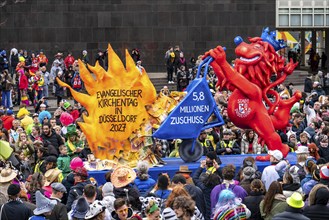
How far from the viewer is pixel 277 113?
20969mm

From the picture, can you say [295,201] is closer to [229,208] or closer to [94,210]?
[229,208]

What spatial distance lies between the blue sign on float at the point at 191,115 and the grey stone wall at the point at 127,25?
23.1 metres

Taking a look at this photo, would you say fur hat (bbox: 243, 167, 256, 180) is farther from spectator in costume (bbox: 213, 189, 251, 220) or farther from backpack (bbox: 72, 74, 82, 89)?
backpack (bbox: 72, 74, 82, 89)

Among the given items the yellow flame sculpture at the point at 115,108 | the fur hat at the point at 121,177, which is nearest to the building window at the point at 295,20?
the yellow flame sculpture at the point at 115,108

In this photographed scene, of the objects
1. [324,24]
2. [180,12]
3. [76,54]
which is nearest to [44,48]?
[76,54]

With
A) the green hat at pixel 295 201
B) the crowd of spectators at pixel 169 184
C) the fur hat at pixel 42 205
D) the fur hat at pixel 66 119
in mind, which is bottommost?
the fur hat at pixel 66 119

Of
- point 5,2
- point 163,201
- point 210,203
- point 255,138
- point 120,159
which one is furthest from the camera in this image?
point 5,2

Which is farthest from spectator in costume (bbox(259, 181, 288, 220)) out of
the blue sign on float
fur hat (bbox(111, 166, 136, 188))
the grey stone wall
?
the grey stone wall

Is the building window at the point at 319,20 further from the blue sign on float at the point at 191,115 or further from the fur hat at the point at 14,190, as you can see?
the fur hat at the point at 14,190

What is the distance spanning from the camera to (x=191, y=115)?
786 inches

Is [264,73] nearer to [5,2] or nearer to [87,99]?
[87,99]

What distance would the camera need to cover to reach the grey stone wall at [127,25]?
4291 centimetres

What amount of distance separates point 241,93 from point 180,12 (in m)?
22.9

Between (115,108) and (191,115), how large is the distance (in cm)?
142
